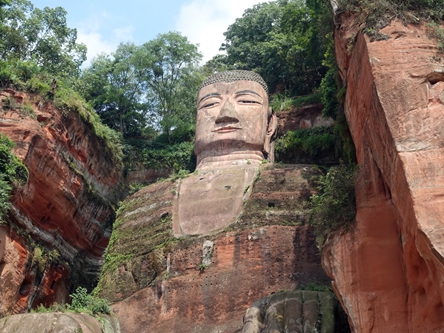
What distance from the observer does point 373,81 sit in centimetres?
945

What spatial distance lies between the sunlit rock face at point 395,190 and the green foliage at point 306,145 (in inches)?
374

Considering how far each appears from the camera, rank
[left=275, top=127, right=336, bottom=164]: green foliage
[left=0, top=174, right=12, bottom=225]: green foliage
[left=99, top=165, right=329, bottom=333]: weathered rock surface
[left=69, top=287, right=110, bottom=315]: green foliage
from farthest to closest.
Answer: [left=275, top=127, right=336, bottom=164]: green foliage
[left=0, top=174, right=12, bottom=225]: green foliage
[left=69, top=287, right=110, bottom=315]: green foliage
[left=99, top=165, right=329, bottom=333]: weathered rock surface

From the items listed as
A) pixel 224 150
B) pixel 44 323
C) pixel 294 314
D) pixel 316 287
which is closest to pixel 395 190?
pixel 294 314

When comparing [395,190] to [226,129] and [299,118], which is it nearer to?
[226,129]

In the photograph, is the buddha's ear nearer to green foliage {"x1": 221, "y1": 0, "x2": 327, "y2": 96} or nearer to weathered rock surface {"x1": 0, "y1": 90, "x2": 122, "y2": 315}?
green foliage {"x1": 221, "y1": 0, "x2": 327, "y2": 96}

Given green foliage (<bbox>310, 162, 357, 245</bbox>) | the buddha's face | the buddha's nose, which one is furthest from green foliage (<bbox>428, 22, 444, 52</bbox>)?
the buddha's nose

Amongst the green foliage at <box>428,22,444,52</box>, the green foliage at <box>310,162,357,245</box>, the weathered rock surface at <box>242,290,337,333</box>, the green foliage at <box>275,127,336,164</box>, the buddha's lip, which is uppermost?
the green foliage at <box>275,127,336,164</box>

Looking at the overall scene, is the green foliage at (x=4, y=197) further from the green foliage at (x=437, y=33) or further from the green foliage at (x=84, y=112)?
the green foliage at (x=437, y=33)

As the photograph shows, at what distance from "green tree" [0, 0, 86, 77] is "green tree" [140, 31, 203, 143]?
2.86 meters

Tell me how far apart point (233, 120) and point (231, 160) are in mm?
1144

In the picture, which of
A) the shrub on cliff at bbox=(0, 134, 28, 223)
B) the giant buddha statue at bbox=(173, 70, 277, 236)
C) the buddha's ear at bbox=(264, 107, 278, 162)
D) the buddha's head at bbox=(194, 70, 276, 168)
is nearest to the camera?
the shrub on cliff at bbox=(0, 134, 28, 223)

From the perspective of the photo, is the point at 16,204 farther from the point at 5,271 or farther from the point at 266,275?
the point at 266,275

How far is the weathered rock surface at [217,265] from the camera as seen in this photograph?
530 inches

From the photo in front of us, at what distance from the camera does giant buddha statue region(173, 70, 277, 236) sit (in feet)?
51.1
